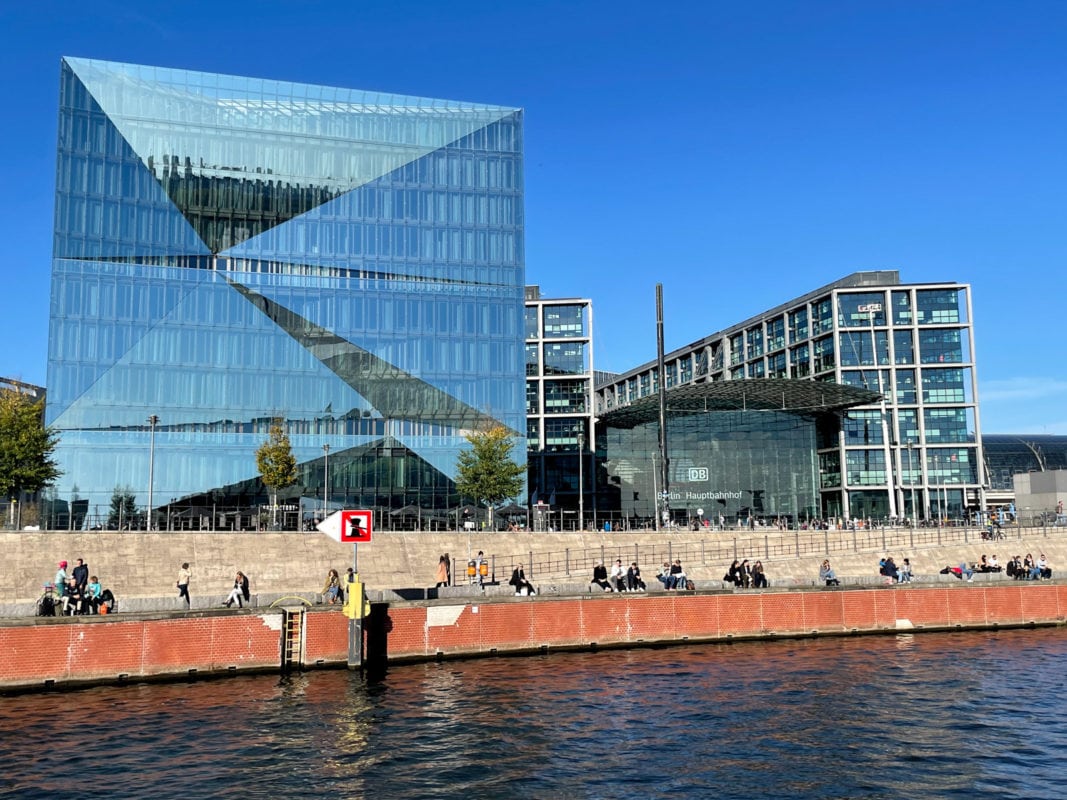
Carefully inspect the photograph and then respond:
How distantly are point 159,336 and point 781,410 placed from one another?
49051 millimetres

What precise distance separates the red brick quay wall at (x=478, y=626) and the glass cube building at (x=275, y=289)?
42.4 meters

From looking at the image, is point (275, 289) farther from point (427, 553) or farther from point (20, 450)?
point (427, 553)

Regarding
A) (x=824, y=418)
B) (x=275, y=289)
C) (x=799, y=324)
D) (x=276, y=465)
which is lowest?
(x=276, y=465)

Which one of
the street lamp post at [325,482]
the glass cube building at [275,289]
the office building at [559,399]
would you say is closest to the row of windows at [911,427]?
the office building at [559,399]

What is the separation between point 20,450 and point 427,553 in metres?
24.9

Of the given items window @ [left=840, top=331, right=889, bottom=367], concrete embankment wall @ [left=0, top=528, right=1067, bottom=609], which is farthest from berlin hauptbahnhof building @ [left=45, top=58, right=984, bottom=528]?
window @ [left=840, top=331, right=889, bottom=367]

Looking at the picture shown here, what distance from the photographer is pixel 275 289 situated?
73.4 meters

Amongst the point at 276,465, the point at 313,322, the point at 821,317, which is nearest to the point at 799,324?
the point at 821,317

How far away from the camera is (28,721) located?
2069cm

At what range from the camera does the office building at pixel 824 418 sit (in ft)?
259

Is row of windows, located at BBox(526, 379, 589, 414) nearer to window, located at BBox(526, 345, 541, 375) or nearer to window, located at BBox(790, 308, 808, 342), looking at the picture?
window, located at BBox(526, 345, 541, 375)

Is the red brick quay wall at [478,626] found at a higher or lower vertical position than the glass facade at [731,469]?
lower

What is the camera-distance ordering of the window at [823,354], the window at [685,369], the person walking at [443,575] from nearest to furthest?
the person walking at [443,575]
the window at [823,354]
the window at [685,369]

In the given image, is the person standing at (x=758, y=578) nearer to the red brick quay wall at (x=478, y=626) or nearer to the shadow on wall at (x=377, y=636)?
the red brick quay wall at (x=478, y=626)
